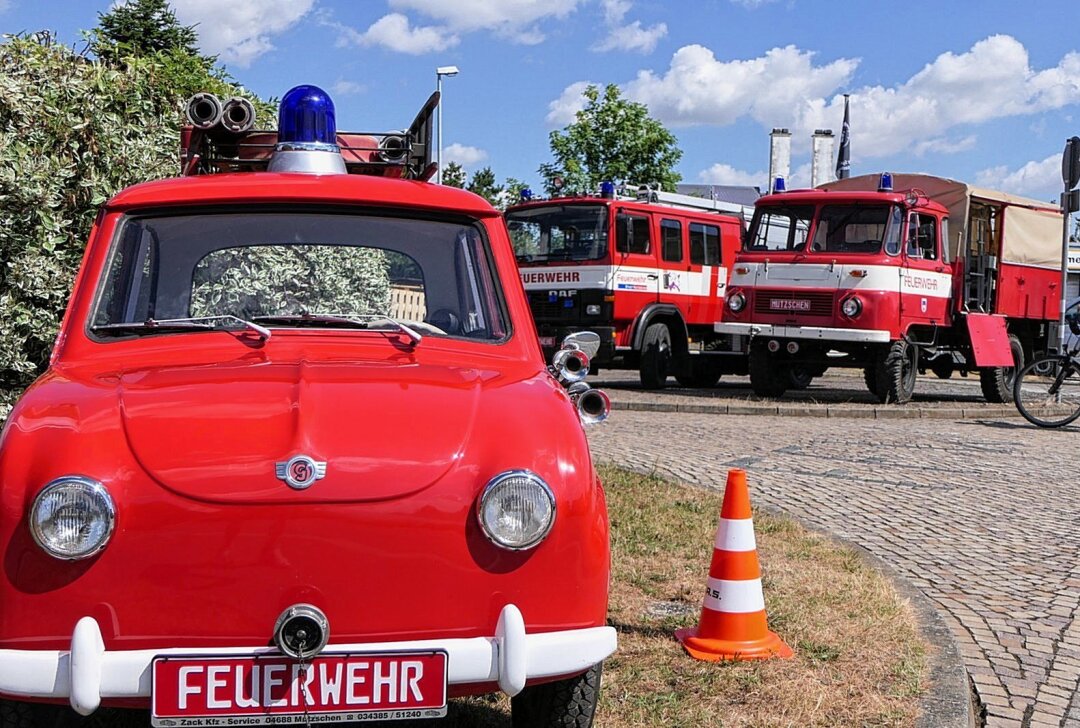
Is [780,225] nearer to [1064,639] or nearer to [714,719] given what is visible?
[1064,639]

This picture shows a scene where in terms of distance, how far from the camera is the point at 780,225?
17.0 metres

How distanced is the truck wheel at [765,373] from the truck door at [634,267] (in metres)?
2.16

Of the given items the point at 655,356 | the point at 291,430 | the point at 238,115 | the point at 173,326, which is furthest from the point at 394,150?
the point at 655,356

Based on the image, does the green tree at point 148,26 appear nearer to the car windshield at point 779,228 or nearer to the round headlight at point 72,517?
the car windshield at point 779,228

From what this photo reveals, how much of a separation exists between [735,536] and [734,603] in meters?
0.28

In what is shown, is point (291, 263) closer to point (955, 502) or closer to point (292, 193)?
point (292, 193)

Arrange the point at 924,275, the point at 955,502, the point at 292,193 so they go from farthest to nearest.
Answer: the point at 924,275
the point at 955,502
the point at 292,193

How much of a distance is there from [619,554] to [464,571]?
345 cm

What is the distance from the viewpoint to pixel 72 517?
2939mm

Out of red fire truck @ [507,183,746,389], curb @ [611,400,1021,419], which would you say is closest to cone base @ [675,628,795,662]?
curb @ [611,400,1021,419]

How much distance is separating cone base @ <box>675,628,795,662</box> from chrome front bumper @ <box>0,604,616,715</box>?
1646 millimetres

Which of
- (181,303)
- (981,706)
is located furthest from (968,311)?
(181,303)

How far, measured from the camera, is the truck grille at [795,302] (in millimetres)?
16328

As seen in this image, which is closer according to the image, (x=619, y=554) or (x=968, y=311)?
(x=619, y=554)
